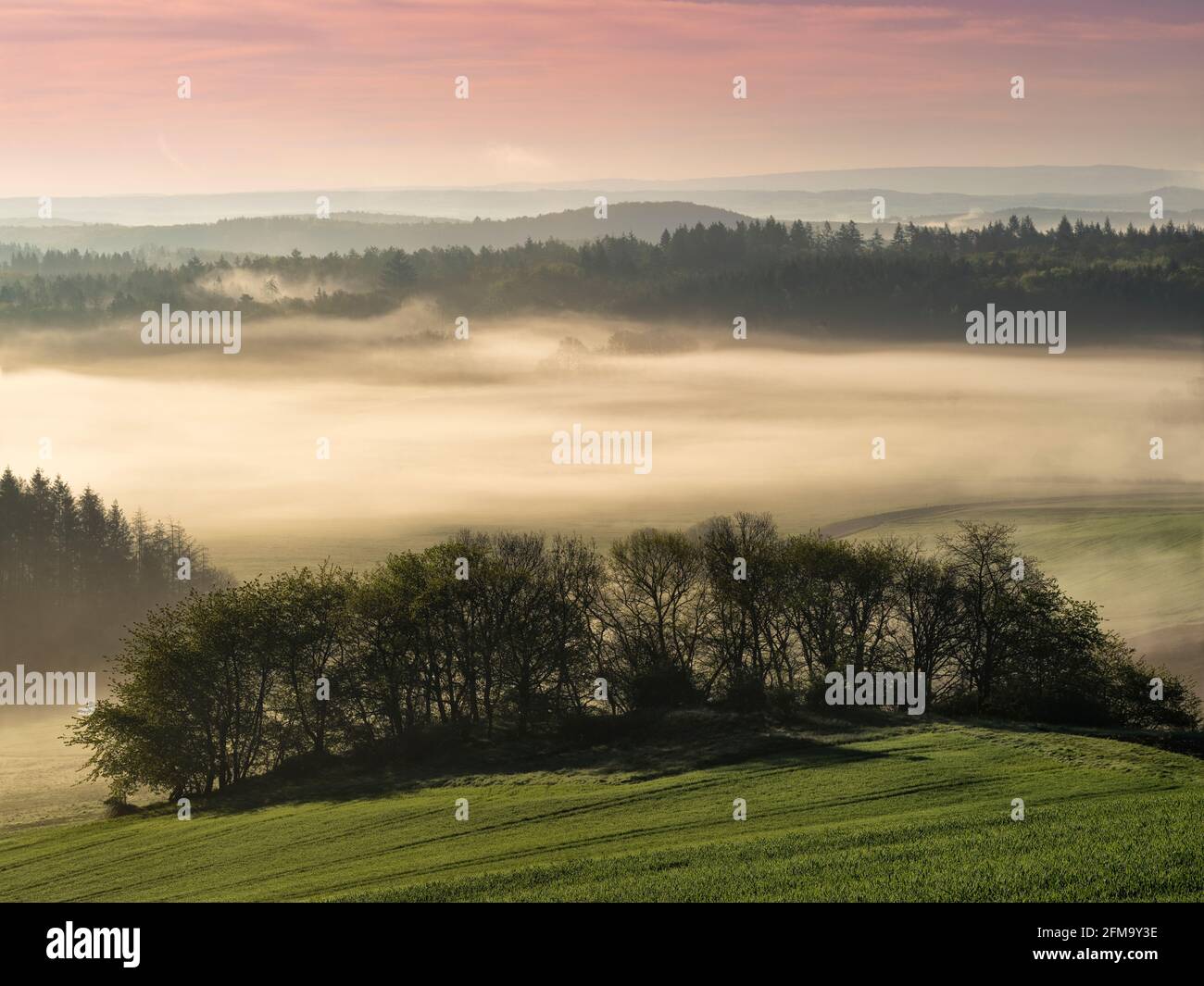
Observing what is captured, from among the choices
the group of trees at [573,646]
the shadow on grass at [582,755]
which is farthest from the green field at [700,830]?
the group of trees at [573,646]

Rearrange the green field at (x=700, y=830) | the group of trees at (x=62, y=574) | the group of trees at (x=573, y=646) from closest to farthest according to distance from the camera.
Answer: the green field at (x=700, y=830) → the group of trees at (x=573, y=646) → the group of trees at (x=62, y=574)

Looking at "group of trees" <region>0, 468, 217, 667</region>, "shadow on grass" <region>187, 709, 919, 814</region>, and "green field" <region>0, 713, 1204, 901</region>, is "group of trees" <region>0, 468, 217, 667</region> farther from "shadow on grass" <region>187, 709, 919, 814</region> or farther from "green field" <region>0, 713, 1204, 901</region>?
"green field" <region>0, 713, 1204, 901</region>

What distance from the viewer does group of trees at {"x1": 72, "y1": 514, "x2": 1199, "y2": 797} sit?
2911 inches

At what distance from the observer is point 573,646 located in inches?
3201

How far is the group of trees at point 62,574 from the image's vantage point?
169 m

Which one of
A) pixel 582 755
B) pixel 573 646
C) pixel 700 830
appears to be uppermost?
pixel 573 646

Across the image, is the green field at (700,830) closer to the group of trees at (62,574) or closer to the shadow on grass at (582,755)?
the shadow on grass at (582,755)

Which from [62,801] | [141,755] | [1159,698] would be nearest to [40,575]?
[62,801]

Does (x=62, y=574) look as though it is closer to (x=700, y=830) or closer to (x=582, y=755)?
(x=582, y=755)

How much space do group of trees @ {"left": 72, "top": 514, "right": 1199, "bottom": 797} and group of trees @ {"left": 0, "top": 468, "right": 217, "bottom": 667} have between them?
97.8 metres

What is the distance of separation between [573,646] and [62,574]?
114347 millimetres

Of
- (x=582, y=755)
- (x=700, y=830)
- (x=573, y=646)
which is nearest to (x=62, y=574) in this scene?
(x=573, y=646)

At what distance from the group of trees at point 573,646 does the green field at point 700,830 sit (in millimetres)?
5914

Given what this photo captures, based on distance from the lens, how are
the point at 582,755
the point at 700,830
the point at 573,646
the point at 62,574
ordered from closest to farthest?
the point at 700,830 → the point at 582,755 → the point at 573,646 → the point at 62,574
